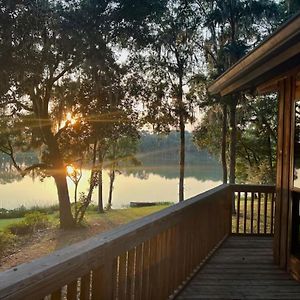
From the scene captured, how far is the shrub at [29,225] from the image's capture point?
16.0 meters

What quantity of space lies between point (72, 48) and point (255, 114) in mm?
9654

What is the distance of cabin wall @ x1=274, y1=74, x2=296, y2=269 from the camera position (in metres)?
4.03

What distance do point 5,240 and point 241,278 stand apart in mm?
11687

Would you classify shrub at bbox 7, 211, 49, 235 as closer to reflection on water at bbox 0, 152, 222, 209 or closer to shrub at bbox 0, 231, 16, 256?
shrub at bbox 0, 231, 16, 256

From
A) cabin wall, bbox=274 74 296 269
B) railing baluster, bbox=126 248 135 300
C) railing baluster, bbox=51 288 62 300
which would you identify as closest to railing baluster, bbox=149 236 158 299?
railing baluster, bbox=126 248 135 300

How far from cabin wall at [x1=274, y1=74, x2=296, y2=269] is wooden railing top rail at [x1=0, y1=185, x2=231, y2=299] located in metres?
2.04

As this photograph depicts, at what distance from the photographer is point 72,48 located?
41.8 feet

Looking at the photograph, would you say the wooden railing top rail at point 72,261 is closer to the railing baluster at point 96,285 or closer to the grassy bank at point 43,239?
the railing baluster at point 96,285

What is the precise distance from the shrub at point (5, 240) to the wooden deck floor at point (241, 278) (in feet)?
32.6

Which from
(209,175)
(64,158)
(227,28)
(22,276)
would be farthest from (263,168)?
(209,175)

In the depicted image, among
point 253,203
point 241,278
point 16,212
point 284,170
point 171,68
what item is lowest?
point 16,212

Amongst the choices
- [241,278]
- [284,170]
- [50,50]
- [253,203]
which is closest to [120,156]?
[50,50]

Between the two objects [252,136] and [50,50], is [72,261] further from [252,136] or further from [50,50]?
[252,136]

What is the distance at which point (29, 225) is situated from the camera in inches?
643
